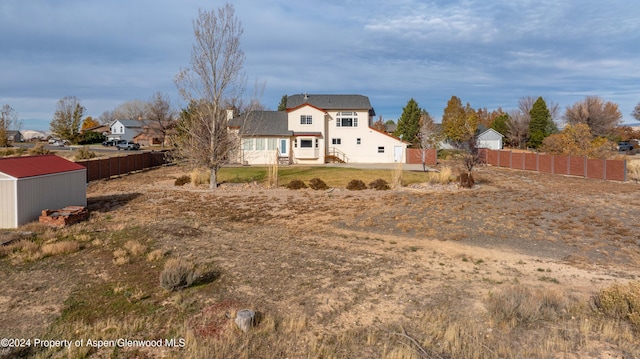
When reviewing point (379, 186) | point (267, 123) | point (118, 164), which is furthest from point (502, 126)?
point (118, 164)

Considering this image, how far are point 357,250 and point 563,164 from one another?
30.5 meters

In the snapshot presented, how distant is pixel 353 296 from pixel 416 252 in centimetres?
384

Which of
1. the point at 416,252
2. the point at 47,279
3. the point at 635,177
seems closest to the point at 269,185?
the point at 416,252

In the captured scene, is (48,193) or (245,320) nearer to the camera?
(245,320)

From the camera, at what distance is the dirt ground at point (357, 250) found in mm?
7371

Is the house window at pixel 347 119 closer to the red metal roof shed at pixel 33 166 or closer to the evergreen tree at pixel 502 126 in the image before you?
the red metal roof shed at pixel 33 166

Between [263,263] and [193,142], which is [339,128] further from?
[263,263]

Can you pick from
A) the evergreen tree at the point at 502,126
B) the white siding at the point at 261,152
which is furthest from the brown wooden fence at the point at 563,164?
the evergreen tree at the point at 502,126

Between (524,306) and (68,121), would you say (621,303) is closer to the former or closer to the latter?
(524,306)

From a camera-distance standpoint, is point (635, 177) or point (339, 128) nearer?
point (635, 177)

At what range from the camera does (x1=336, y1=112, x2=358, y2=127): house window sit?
4188 centimetres

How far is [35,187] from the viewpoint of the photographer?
13891mm

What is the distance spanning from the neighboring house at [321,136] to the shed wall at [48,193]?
72.2 ft

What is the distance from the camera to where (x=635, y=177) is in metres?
29.1
